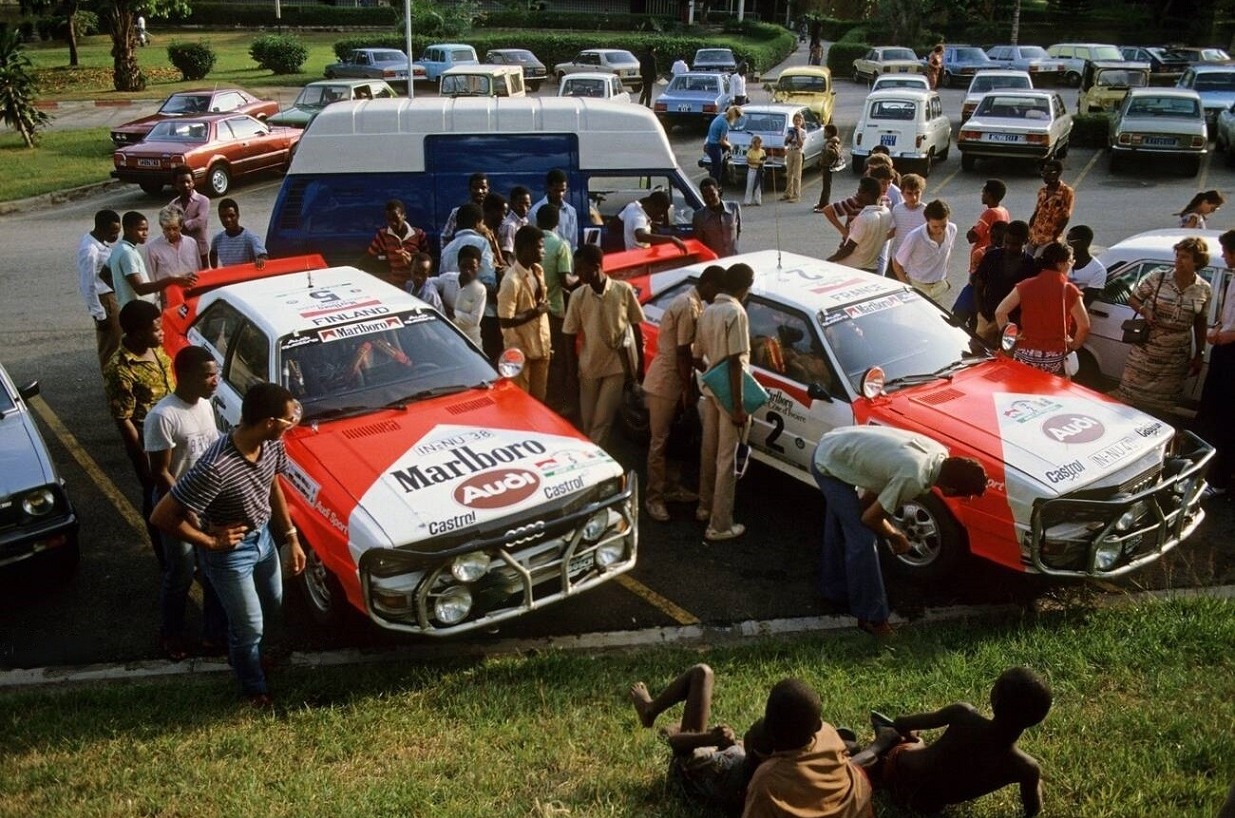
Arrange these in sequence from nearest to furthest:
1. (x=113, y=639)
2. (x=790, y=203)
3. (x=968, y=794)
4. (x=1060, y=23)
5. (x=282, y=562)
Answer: (x=968, y=794), (x=282, y=562), (x=113, y=639), (x=790, y=203), (x=1060, y=23)

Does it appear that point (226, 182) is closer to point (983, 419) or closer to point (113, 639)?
point (113, 639)

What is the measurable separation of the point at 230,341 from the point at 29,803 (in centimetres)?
333

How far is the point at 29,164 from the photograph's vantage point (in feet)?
70.8

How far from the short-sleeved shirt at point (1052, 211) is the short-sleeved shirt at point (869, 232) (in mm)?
1902

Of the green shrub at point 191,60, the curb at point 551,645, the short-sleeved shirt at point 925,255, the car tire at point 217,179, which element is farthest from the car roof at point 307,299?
the green shrub at point 191,60

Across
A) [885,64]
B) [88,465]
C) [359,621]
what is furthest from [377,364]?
[885,64]

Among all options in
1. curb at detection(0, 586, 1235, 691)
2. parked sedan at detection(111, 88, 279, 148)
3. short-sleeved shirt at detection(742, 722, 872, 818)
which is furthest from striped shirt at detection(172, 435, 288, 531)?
parked sedan at detection(111, 88, 279, 148)

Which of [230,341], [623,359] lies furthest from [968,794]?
[230,341]

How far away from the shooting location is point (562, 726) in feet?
16.8

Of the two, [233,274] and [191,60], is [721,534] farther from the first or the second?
[191,60]

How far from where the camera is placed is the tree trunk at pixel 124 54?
31859 millimetres

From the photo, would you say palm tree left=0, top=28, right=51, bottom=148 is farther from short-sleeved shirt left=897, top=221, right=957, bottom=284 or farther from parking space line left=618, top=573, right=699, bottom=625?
parking space line left=618, top=573, right=699, bottom=625

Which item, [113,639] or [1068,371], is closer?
[113,639]

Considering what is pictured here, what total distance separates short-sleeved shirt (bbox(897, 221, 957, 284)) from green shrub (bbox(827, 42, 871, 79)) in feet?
120
